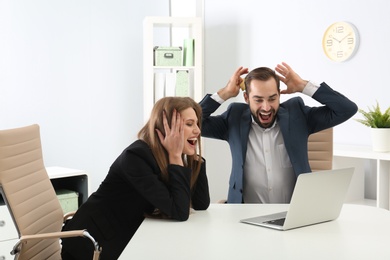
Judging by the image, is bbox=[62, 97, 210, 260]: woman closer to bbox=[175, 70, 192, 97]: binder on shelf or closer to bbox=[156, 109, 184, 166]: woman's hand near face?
bbox=[156, 109, 184, 166]: woman's hand near face

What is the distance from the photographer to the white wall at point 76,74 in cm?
521

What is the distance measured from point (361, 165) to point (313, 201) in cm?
239

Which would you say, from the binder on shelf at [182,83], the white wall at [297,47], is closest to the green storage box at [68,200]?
the binder on shelf at [182,83]

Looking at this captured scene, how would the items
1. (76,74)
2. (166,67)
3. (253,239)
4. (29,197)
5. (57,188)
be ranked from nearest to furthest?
(253,239)
(29,197)
(57,188)
(166,67)
(76,74)

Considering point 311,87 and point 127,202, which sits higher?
point 311,87

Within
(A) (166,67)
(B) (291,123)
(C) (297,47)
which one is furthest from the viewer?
(A) (166,67)

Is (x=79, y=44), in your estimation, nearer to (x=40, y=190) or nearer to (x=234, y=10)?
(x=234, y=10)

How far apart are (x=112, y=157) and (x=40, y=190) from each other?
3208 millimetres

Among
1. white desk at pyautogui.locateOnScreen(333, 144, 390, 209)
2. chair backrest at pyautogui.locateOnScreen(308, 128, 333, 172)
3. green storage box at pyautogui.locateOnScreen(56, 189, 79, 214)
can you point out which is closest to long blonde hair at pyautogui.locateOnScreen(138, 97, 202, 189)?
chair backrest at pyautogui.locateOnScreen(308, 128, 333, 172)

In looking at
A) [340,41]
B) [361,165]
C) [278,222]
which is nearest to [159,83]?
[340,41]

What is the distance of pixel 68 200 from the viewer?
14.2ft

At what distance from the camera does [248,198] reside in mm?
3242

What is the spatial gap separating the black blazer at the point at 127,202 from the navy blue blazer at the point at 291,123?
0.80 meters

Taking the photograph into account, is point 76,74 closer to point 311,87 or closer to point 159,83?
point 159,83
